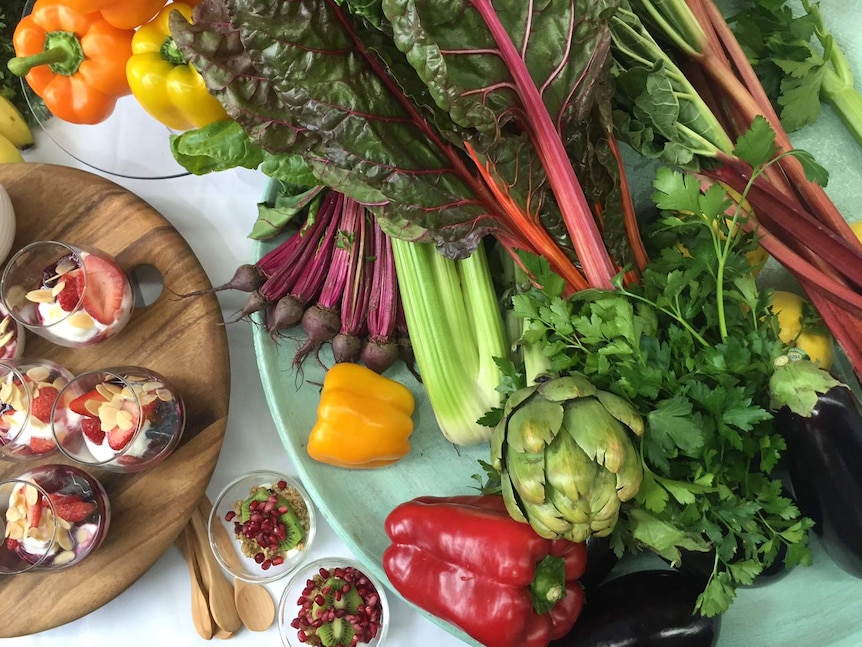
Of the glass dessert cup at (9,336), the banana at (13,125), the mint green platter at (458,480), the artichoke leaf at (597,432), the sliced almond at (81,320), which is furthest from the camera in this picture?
the banana at (13,125)

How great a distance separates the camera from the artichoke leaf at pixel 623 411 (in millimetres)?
982

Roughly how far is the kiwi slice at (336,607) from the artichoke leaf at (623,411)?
80 cm

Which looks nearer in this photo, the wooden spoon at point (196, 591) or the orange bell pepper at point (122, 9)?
the orange bell pepper at point (122, 9)

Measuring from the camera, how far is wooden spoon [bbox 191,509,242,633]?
148 cm

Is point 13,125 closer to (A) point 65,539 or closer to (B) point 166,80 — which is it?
(B) point 166,80

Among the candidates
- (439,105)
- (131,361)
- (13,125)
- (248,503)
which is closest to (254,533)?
(248,503)

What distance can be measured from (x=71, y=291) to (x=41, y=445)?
335mm

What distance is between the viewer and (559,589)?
1122 mm

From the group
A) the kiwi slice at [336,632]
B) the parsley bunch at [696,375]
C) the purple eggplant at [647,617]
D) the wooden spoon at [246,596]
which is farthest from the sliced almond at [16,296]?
the purple eggplant at [647,617]

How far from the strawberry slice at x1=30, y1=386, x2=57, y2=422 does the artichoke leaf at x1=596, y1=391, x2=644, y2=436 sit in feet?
3.68

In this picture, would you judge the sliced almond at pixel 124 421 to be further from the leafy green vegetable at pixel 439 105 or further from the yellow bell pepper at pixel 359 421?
the leafy green vegetable at pixel 439 105

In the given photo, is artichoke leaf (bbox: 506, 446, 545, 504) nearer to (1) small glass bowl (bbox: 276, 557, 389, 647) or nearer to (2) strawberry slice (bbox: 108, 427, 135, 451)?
(1) small glass bowl (bbox: 276, 557, 389, 647)

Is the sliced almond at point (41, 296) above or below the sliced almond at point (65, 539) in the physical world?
above

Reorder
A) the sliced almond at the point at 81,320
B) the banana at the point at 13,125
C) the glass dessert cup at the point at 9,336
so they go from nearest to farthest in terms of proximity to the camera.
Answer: the sliced almond at the point at 81,320 → the glass dessert cup at the point at 9,336 → the banana at the point at 13,125
